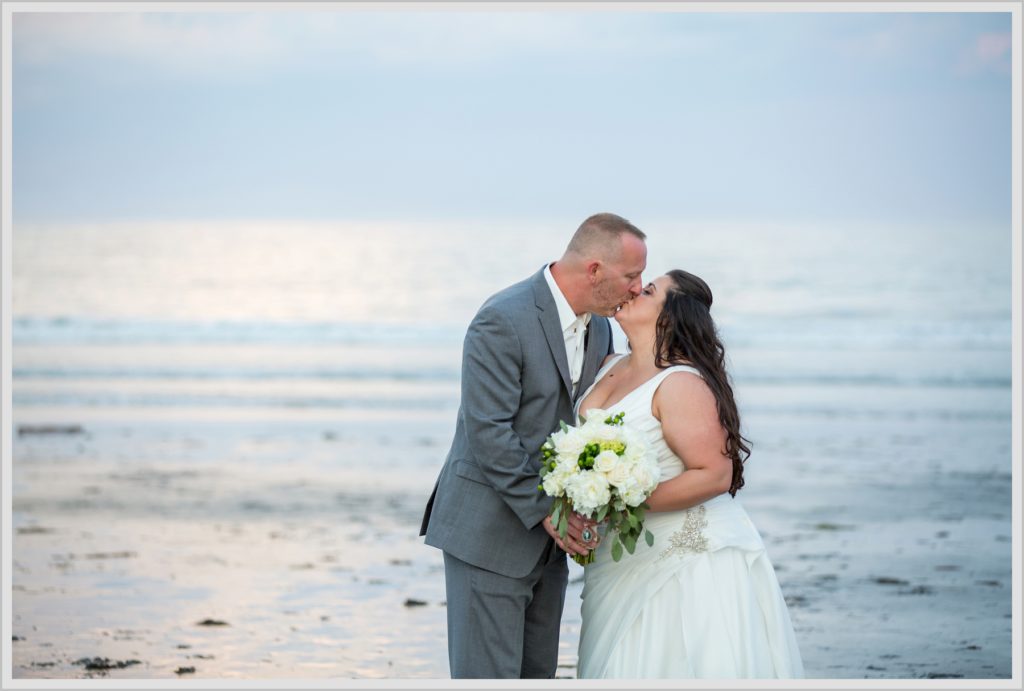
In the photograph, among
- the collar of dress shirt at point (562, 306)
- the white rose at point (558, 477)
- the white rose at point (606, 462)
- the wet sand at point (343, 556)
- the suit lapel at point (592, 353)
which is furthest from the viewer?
the wet sand at point (343, 556)

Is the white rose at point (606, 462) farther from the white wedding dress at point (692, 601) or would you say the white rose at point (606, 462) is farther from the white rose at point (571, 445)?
the white wedding dress at point (692, 601)

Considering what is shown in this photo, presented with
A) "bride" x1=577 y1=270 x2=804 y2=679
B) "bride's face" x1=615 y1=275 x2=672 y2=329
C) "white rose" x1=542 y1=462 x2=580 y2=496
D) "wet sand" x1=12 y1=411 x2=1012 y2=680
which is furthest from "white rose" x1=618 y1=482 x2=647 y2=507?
"wet sand" x1=12 y1=411 x2=1012 y2=680

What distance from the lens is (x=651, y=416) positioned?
3.95 m

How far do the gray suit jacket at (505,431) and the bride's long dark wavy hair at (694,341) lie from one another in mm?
393

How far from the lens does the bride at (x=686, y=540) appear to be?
390 cm

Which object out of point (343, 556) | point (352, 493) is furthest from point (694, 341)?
point (352, 493)

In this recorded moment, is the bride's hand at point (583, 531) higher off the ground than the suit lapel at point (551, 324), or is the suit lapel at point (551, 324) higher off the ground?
the suit lapel at point (551, 324)

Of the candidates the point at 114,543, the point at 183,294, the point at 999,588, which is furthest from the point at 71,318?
the point at 999,588

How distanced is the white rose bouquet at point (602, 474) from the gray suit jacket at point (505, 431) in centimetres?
15

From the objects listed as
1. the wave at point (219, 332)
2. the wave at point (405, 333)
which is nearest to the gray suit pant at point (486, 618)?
the wave at point (405, 333)

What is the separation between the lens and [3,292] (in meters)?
6.36

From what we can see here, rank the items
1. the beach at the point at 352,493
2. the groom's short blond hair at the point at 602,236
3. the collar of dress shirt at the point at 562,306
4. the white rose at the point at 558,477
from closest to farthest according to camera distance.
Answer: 1. the white rose at the point at 558,477
2. the groom's short blond hair at the point at 602,236
3. the collar of dress shirt at the point at 562,306
4. the beach at the point at 352,493

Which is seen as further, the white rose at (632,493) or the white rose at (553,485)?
the white rose at (553,485)

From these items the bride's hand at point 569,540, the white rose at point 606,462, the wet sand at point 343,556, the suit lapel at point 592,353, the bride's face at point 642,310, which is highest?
the bride's face at point 642,310
